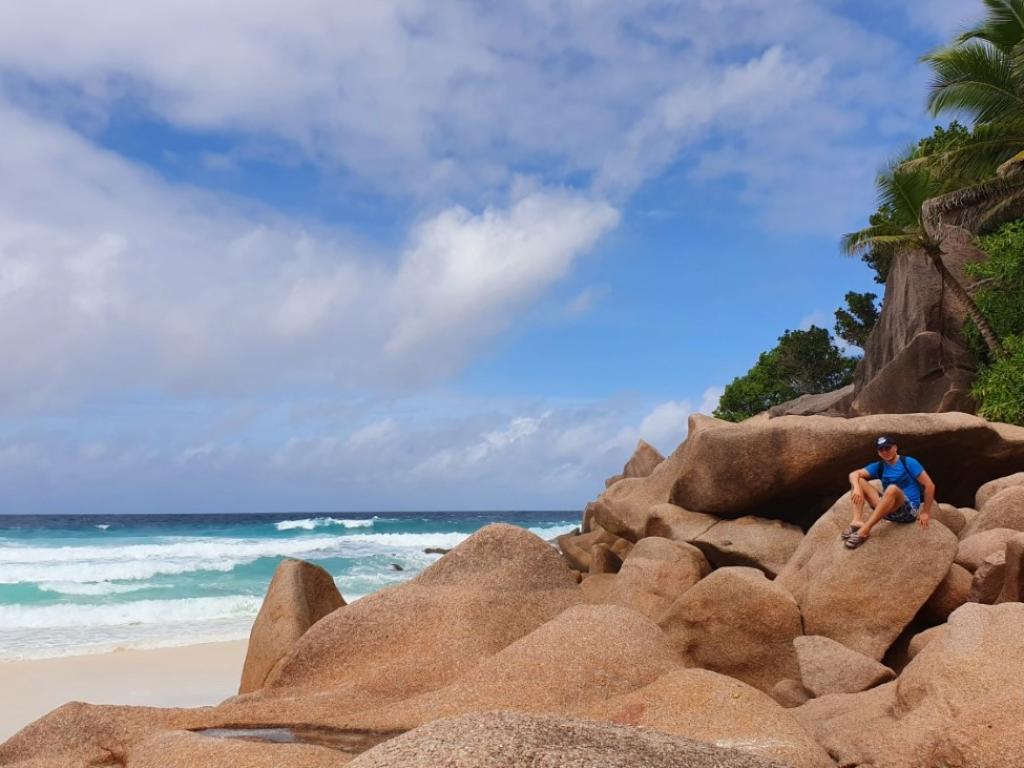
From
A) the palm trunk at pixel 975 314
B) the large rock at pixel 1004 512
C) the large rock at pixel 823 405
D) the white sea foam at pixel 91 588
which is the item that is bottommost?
the white sea foam at pixel 91 588

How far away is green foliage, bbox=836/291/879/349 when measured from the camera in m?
38.2

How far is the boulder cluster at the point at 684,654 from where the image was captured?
5180 millimetres

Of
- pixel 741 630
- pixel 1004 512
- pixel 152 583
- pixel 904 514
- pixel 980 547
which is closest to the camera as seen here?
pixel 741 630

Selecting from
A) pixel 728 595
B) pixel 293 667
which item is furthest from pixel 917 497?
pixel 293 667

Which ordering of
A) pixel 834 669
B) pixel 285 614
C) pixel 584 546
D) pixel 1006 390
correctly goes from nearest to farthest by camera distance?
pixel 834 669 < pixel 285 614 < pixel 1006 390 < pixel 584 546

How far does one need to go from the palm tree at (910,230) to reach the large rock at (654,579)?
12070 millimetres

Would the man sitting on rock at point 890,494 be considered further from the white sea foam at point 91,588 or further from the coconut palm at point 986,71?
the white sea foam at point 91,588

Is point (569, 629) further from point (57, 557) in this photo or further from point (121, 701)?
point (57, 557)

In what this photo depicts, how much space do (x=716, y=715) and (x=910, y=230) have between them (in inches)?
758

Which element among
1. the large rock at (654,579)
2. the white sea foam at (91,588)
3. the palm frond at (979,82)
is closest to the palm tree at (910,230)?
the palm frond at (979,82)

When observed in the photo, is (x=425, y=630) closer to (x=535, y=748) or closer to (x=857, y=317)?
(x=535, y=748)

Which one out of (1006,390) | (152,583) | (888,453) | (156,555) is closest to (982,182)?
(1006,390)

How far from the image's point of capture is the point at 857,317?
38.6 metres

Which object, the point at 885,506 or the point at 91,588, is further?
the point at 91,588
